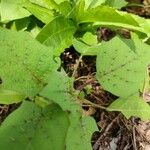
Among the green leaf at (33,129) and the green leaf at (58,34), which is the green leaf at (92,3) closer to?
the green leaf at (58,34)

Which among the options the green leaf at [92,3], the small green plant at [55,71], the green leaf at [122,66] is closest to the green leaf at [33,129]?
the small green plant at [55,71]

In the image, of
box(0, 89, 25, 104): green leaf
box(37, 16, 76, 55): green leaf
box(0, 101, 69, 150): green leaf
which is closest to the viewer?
Result: box(0, 101, 69, 150): green leaf

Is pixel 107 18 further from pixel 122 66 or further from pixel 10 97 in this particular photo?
pixel 10 97

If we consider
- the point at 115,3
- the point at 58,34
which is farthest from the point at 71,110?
the point at 115,3

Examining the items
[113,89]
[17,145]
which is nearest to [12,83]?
[17,145]

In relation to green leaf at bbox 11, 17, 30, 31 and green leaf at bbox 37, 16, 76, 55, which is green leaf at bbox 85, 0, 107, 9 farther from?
green leaf at bbox 11, 17, 30, 31

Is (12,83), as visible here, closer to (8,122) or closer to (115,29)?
(8,122)

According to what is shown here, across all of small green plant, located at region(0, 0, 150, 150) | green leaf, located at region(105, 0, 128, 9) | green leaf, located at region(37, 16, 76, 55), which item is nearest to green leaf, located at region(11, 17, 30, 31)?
small green plant, located at region(0, 0, 150, 150)
